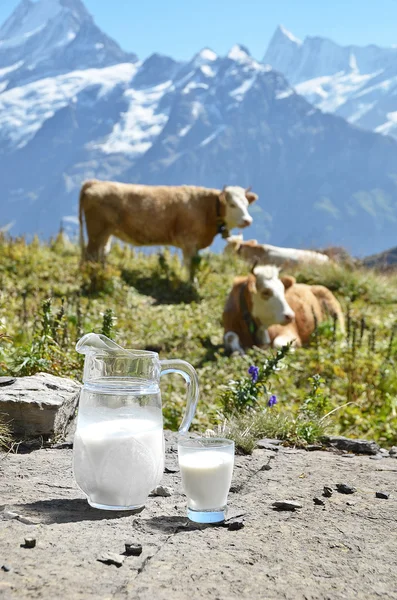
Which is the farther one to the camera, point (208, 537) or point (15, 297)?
point (15, 297)

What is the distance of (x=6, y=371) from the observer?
4.58m

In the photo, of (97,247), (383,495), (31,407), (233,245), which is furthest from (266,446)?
(233,245)

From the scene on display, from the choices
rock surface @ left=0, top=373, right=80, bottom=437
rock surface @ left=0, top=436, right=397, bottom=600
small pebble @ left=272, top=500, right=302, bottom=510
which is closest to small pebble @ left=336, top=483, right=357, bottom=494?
rock surface @ left=0, top=436, right=397, bottom=600

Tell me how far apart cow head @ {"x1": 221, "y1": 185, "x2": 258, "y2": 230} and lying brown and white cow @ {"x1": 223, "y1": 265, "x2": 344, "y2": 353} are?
12.2 feet

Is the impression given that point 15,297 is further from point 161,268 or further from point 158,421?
point 158,421

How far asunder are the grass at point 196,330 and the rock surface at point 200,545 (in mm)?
1086

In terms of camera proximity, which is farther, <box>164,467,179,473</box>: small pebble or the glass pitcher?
<box>164,467,179,473</box>: small pebble

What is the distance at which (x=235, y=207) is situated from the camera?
12.3 meters

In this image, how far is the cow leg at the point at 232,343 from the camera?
26.3ft

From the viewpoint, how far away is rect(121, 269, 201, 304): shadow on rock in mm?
11906

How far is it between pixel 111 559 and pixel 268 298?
18.2ft

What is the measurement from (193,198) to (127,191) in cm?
119

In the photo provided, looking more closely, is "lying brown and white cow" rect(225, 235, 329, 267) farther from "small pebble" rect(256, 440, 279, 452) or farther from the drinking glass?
the drinking glass

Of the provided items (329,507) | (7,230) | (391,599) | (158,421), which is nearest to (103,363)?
(158,421)
